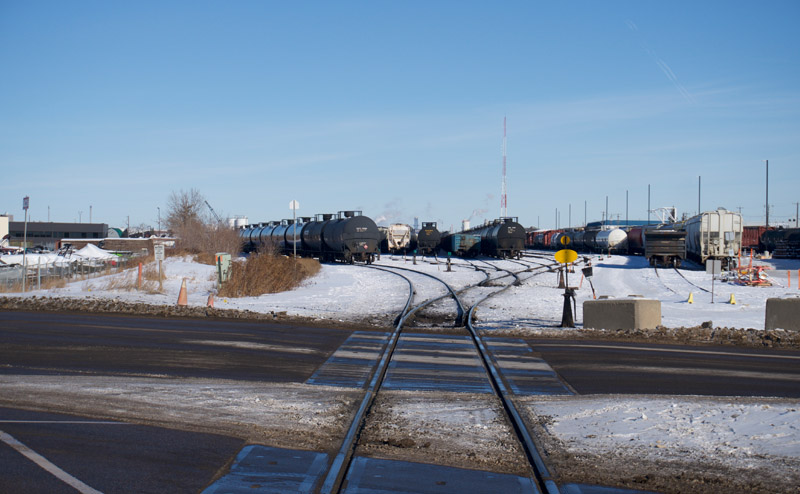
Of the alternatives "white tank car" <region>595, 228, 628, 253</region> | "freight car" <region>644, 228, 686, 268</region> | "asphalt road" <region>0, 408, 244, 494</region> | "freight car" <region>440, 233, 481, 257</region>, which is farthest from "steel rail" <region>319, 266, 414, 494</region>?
"white tank car" <region>595, 228, 628, 253</region>

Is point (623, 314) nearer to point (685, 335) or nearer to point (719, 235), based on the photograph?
point (685, 335)

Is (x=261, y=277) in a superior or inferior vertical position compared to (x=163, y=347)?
superior

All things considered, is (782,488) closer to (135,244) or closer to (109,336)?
(109,336)

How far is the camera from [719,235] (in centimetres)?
4488

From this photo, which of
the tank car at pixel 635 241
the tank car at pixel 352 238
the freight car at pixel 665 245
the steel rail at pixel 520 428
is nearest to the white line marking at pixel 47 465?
the steel rail at pixel 520 428

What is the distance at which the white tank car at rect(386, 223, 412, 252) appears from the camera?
220 feet

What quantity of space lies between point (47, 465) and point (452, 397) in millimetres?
5098

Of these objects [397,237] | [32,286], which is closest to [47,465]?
[32,286]

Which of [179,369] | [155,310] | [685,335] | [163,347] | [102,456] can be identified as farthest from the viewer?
[155,310]

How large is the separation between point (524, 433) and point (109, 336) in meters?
10.5

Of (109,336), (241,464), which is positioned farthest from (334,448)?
(109,336)

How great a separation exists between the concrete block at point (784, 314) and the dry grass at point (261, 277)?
1784 cm

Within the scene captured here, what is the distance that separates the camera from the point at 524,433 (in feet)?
25.0

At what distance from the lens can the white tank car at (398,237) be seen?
67.0 m
